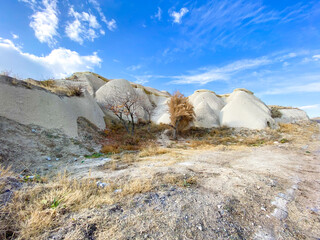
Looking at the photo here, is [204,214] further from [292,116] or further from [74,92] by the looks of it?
[292,116]

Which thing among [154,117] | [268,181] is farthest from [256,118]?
[268,181]

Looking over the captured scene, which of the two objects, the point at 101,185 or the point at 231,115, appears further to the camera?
the point at 231,115

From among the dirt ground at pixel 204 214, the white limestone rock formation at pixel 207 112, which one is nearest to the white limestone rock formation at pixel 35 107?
the dirt ground at pixel 204 214

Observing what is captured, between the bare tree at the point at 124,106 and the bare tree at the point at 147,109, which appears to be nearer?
the bare tree at the point at 124,106

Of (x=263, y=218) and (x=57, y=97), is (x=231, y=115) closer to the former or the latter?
(x=263, y=218)

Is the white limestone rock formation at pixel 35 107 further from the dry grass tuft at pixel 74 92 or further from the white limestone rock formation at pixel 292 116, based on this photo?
the white limestone rock formation at pixel 292 116

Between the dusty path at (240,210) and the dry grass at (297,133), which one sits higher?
the dry grass at (297,133)

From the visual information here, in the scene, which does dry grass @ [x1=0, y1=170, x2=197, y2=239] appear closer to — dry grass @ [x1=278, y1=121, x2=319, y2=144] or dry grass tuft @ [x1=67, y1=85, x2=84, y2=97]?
dry grass tuft @ [x1=67, y1=85, x2=84, y2=97]

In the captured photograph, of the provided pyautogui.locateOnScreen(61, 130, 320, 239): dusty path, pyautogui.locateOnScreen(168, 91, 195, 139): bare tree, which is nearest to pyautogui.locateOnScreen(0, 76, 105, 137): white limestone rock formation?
pyautogui.locateOnScreen(61, 130, 320, 239): dusty path

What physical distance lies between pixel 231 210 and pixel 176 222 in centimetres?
112

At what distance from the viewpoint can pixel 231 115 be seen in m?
19.0

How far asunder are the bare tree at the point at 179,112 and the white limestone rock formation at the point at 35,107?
31.8 feet

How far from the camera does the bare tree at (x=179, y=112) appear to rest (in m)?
15.2

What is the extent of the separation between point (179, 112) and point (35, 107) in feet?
39.7
